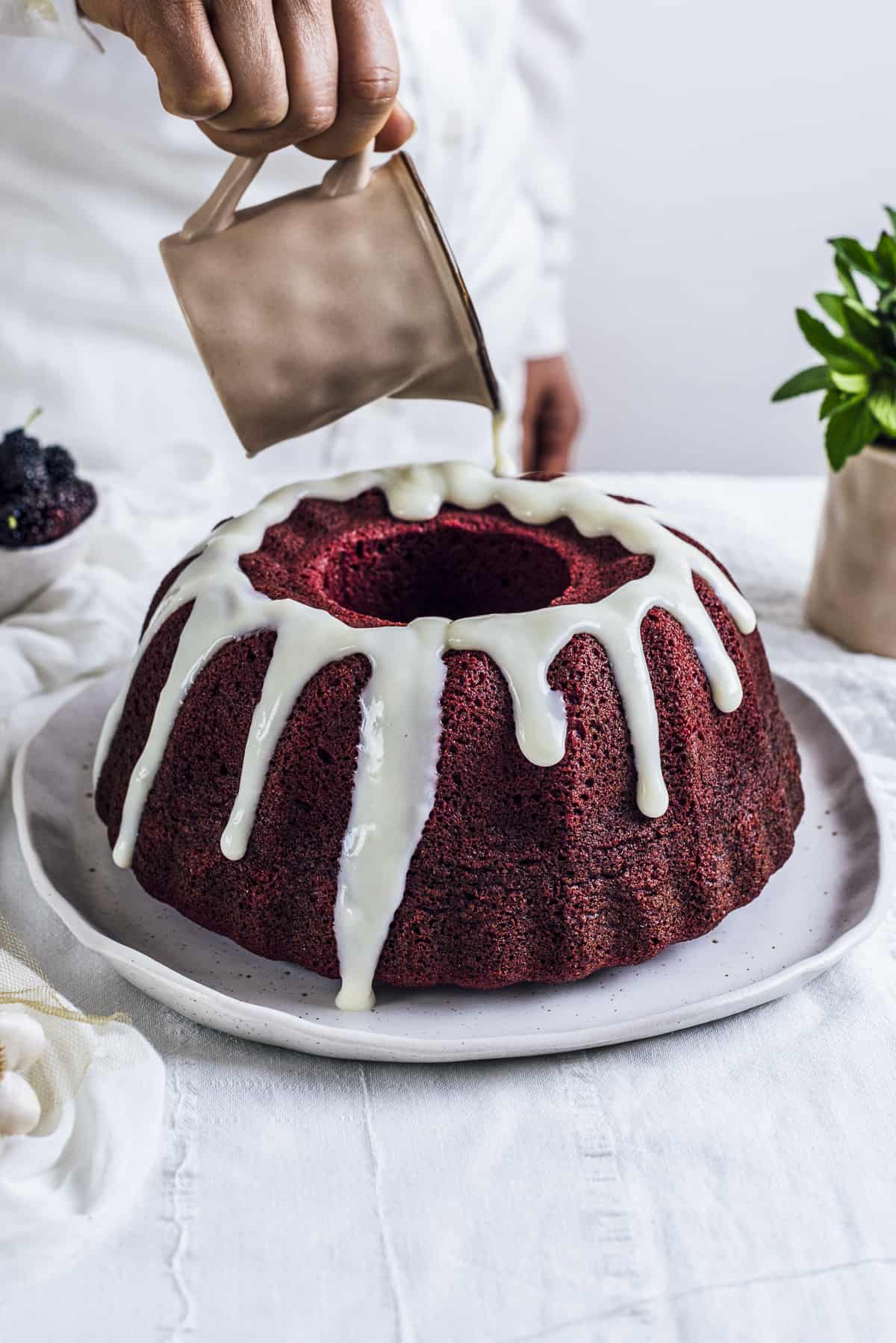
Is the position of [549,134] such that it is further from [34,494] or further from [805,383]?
[34,494]

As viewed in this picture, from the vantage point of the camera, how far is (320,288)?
1.06m

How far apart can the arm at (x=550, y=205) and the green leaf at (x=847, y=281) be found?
2.90ft

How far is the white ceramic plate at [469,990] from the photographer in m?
0.90

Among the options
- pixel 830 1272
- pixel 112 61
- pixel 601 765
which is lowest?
pixel 830 1272

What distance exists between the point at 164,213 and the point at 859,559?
1.01 meters

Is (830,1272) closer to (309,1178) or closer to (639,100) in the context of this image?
(309,1178)

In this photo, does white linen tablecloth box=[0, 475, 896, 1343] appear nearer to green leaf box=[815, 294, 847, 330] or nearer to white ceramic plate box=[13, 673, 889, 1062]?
white ceramic plate box=[13, 673, 889, 1062]

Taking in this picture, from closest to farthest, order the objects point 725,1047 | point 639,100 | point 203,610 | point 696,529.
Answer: point 725,1047 < point 203,610 < point 696,529 < point 639,100

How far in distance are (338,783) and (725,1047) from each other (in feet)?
1.14

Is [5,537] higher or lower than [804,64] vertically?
lower

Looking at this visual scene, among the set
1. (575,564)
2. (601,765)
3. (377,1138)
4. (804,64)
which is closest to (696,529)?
(575,564)

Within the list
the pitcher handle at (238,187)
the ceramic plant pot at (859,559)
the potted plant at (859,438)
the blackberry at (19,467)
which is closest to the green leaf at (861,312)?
the potted plant at (859,438)

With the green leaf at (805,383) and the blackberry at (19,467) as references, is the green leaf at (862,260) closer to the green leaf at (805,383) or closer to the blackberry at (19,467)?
the green leaf at (805,383)

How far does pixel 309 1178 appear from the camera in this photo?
84cm
